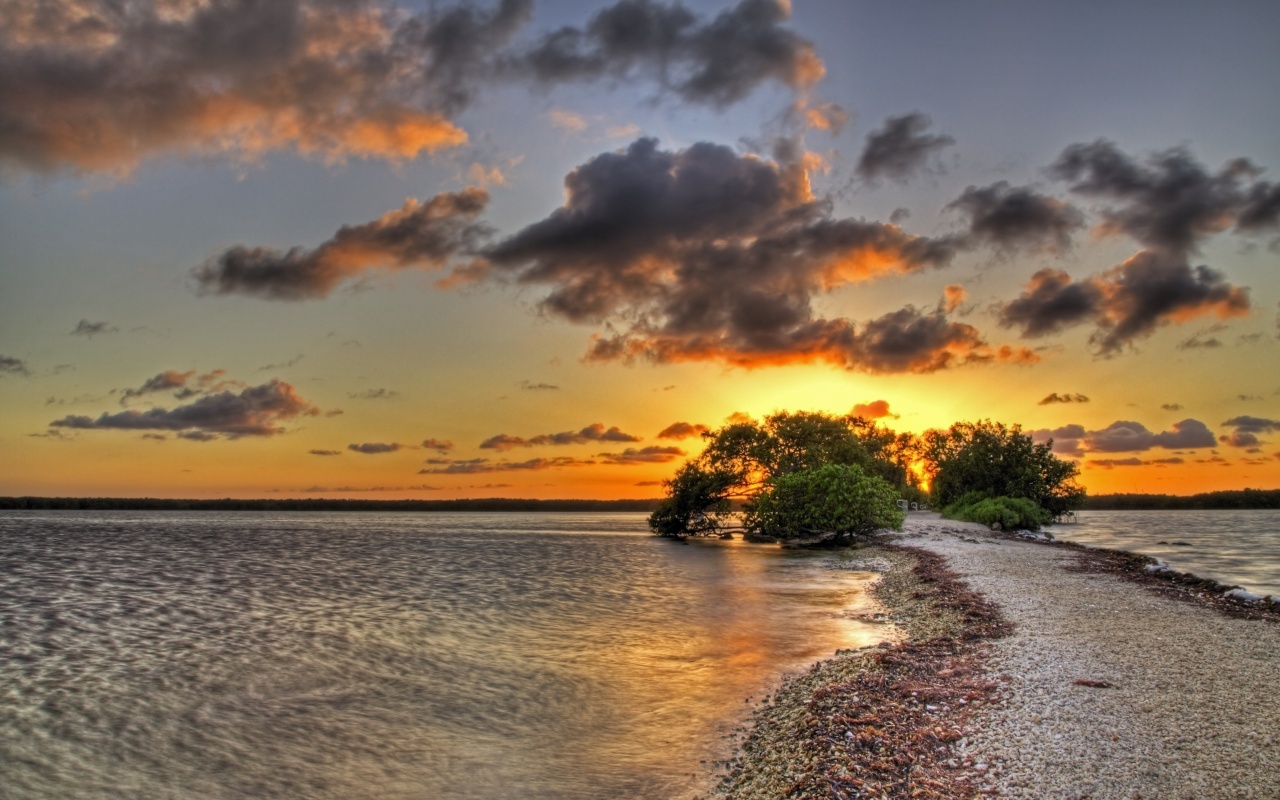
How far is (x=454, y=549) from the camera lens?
180 feet

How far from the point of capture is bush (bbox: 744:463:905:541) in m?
47.6

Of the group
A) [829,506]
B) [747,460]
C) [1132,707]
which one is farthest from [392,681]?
[747,460]

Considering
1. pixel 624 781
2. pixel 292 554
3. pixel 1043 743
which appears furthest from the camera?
pixel 292 554

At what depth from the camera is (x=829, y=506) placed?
4841cm

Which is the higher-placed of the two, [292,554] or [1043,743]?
[1043,743]

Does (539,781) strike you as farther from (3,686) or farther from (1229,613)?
(1229,613)

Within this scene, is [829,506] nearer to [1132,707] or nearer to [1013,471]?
[1013,471]

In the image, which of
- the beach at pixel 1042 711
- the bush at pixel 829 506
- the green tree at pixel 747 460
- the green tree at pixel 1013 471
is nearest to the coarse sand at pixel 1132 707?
the beach at pixel 1042 711

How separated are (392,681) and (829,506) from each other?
127 ft

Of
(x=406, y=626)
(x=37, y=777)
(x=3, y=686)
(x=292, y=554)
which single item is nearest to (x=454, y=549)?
(x=292, y=554)

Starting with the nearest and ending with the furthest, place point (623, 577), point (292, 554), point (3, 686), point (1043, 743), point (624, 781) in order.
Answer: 1. point (1043, 743)
2. point (624, 781)
3. point (3, 686)
4. point (623, 577)
5. point (292, 554)

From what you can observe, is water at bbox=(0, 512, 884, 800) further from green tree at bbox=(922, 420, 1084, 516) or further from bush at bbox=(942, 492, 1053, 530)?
green tree at bbox=(922, 420, 1084, 516)

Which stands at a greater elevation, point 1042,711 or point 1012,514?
point 1042,711

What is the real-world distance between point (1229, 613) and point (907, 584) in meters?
10.3
